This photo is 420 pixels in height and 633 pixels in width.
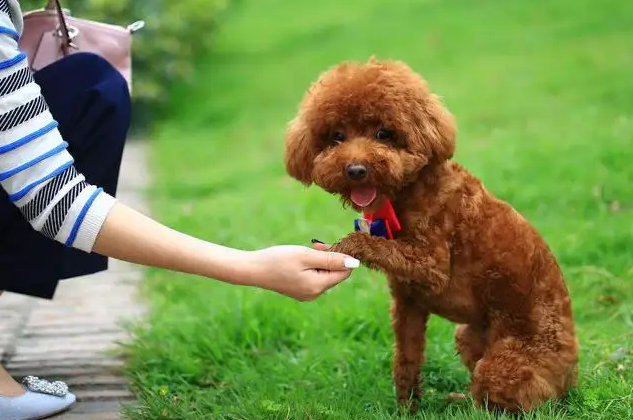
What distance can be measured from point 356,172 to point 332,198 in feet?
11.8

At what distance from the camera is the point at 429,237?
285 centimetres

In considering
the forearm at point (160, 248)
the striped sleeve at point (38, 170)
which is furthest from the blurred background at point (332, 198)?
the striped sleeve at point (38, 170)

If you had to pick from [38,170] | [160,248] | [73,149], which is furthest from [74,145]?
[160,248]

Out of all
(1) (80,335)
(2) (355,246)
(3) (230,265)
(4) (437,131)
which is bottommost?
(1) (80,335)

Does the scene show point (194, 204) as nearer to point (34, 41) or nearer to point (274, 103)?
point (34, 41)

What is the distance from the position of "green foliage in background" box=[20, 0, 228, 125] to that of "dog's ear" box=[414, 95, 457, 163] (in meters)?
7.84

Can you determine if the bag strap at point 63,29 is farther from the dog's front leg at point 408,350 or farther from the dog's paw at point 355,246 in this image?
the dog's front leg at point 408,350

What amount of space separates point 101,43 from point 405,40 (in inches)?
376

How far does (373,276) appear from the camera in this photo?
14.7 feet

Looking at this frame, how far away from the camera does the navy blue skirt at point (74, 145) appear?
10.3 feet

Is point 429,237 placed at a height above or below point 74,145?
below

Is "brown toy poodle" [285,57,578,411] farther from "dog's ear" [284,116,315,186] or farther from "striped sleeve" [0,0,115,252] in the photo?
"striped sleeve" [0,0,115,252]

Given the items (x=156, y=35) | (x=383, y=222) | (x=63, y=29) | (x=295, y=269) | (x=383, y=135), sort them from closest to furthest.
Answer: (x=295, y=269) → (x=383, y=135) → (x=383, y=222) → (x=63, y=29) → (x=156, y=35)

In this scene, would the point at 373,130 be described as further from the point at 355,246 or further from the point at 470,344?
the point at 470,344
